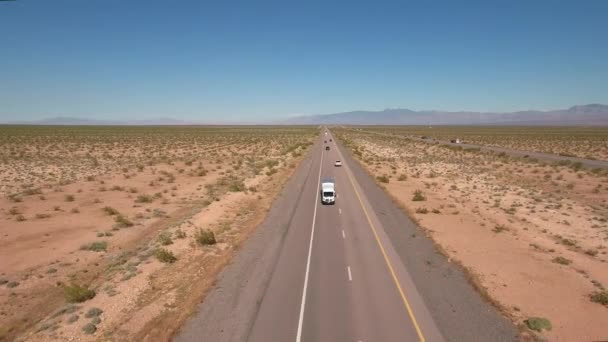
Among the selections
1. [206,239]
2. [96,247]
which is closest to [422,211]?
[206,239]

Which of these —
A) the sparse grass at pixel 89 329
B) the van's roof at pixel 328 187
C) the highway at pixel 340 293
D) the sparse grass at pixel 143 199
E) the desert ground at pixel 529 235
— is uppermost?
the van's roof at pixel 328 187

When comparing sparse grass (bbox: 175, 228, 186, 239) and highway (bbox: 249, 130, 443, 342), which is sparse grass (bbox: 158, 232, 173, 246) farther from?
highway (bbox: 249, 130, 443, 342)

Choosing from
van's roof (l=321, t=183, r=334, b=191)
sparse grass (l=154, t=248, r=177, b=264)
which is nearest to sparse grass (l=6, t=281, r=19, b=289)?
sparse grass (l=154, t=248, r=177, b=264)

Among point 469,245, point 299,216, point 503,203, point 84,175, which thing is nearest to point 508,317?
point 469,245

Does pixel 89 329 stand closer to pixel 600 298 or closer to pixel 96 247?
pixel 96 247

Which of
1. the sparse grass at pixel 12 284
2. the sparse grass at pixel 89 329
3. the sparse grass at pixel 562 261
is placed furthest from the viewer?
the sparse grass at pixel 562 261

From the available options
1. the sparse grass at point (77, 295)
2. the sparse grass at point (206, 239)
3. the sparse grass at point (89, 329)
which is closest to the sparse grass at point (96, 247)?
the sparse grass at point (206, 239)

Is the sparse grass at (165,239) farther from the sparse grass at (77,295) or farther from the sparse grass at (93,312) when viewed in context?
the sparse grass at (93,312)
